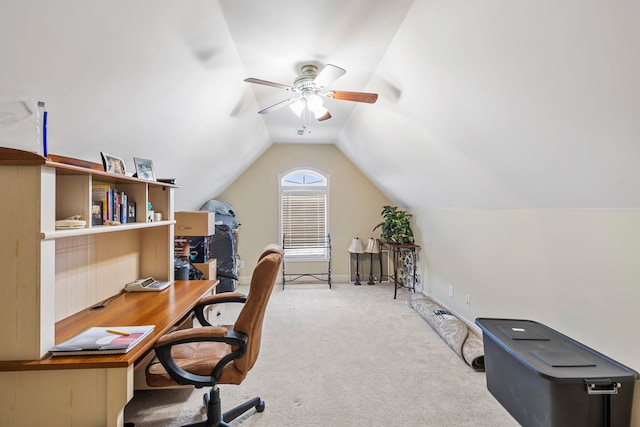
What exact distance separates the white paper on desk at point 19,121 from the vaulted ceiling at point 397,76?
0.09 feet

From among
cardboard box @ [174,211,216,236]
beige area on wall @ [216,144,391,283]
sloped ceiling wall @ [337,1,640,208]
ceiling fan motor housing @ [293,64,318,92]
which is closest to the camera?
sloped ceiling wall @ [337,1,640,208]

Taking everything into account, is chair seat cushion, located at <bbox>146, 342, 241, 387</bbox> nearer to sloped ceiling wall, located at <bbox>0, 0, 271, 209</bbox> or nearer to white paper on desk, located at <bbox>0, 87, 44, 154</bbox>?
white paper on desk, located at <bbox>0, 87, 44, 154</bbox>

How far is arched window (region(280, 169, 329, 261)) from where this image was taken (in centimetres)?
561

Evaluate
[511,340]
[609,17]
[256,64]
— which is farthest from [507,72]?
[256,64]

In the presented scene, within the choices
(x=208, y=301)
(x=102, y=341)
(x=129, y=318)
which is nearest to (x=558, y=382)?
(x=208, y=301)

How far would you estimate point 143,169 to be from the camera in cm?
222

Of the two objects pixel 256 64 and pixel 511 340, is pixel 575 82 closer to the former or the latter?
pixel 511 340

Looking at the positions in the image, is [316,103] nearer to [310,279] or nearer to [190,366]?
[190,366]

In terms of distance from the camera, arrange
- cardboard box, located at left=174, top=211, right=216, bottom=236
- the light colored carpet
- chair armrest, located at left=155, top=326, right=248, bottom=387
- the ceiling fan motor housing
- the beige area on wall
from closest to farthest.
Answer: chair armrest, located at left=155, top=326, right=248, bottom=387 < the light colored carpet < the ceiling fan motor housing < cardboard box, located at left=174, top=211, right=216, bottom=236 < the beige area on wall

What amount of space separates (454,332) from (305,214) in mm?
3285

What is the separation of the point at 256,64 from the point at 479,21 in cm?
168

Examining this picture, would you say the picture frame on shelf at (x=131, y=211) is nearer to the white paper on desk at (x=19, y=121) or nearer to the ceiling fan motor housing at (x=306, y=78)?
the white paper on desk at (x=19, y=121)

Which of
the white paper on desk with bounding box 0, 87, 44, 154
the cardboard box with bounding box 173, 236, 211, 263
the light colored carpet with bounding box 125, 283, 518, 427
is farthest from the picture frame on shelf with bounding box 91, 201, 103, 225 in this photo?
the cardboard box with bounding box 173, 236, 211, 263

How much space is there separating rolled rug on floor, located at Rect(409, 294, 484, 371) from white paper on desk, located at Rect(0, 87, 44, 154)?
313 centimetres
